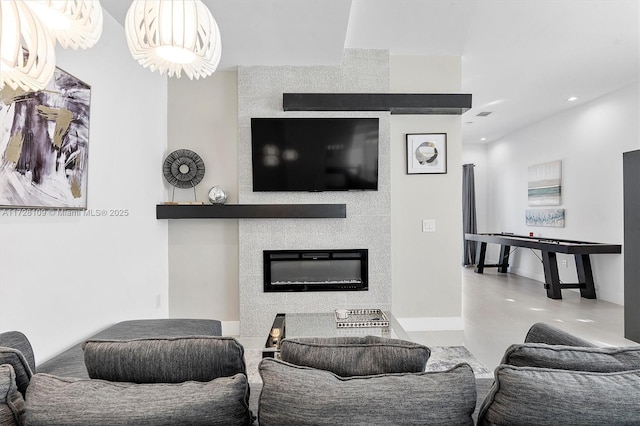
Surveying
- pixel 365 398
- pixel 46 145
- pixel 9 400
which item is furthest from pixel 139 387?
pixel 46 145

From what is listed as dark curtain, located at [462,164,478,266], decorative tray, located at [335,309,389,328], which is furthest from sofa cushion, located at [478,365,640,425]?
dark curtain, located at [462,164,478,266]

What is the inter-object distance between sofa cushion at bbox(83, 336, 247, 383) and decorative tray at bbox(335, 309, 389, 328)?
150 centimetres

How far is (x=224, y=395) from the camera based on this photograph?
92cm

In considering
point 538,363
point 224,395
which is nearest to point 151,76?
point 224,395

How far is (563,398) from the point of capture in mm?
859

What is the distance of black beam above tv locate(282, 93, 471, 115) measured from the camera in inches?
134

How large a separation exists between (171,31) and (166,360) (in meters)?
1.05

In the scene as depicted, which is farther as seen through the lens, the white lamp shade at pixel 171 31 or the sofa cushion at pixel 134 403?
the white lamp shade at pixel 171 31

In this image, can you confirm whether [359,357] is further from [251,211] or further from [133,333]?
[251,211]

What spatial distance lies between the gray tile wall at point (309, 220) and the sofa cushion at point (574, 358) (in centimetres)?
254

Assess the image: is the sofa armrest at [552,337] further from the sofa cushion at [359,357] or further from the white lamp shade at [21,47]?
the white lamp shade at [21,47]

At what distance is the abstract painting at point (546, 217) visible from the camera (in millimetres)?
5725

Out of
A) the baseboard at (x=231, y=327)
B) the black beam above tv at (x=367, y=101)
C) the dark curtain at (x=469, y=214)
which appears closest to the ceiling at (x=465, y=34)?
the black beam above tv at (x=367, y=101)

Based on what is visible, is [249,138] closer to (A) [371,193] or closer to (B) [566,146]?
(A) [371,193]
